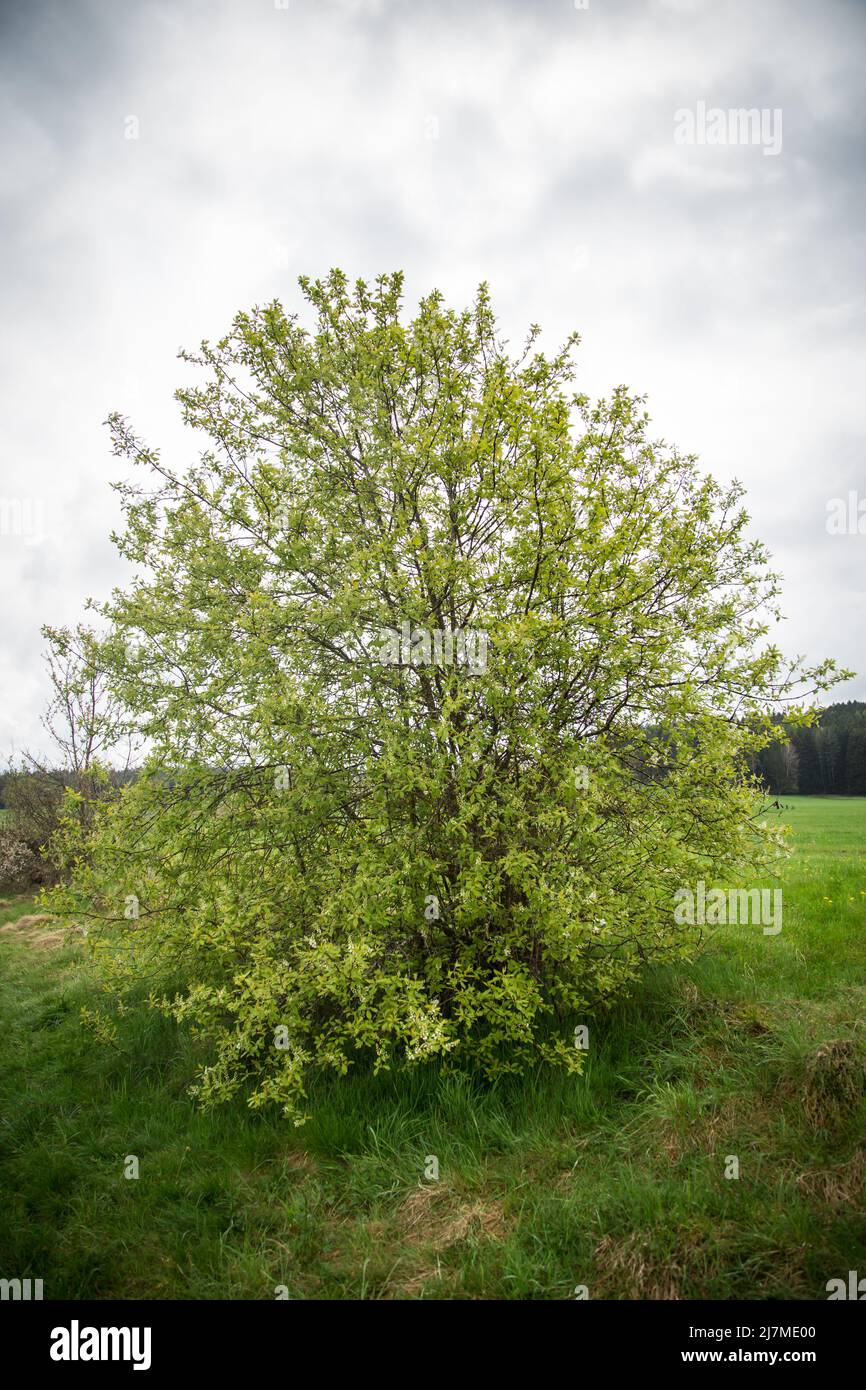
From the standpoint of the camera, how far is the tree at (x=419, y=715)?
16.2 feet

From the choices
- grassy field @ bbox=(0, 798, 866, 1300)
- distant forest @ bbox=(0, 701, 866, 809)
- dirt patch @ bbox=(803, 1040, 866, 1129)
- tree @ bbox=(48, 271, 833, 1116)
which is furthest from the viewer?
distant forest @ bbox=(0, 701, 866, 809)

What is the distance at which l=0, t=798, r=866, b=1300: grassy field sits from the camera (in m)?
3.37

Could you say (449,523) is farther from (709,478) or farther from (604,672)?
(709,478)

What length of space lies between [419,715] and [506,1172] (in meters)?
3.49

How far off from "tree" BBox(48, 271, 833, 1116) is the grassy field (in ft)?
1.65

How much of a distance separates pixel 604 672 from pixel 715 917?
8.21 ft

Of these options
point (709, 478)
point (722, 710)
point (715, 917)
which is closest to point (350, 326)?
point (709, 478)

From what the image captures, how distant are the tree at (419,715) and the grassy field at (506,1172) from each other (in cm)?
50

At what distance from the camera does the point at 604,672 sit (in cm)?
545

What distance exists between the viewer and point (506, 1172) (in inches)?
163
